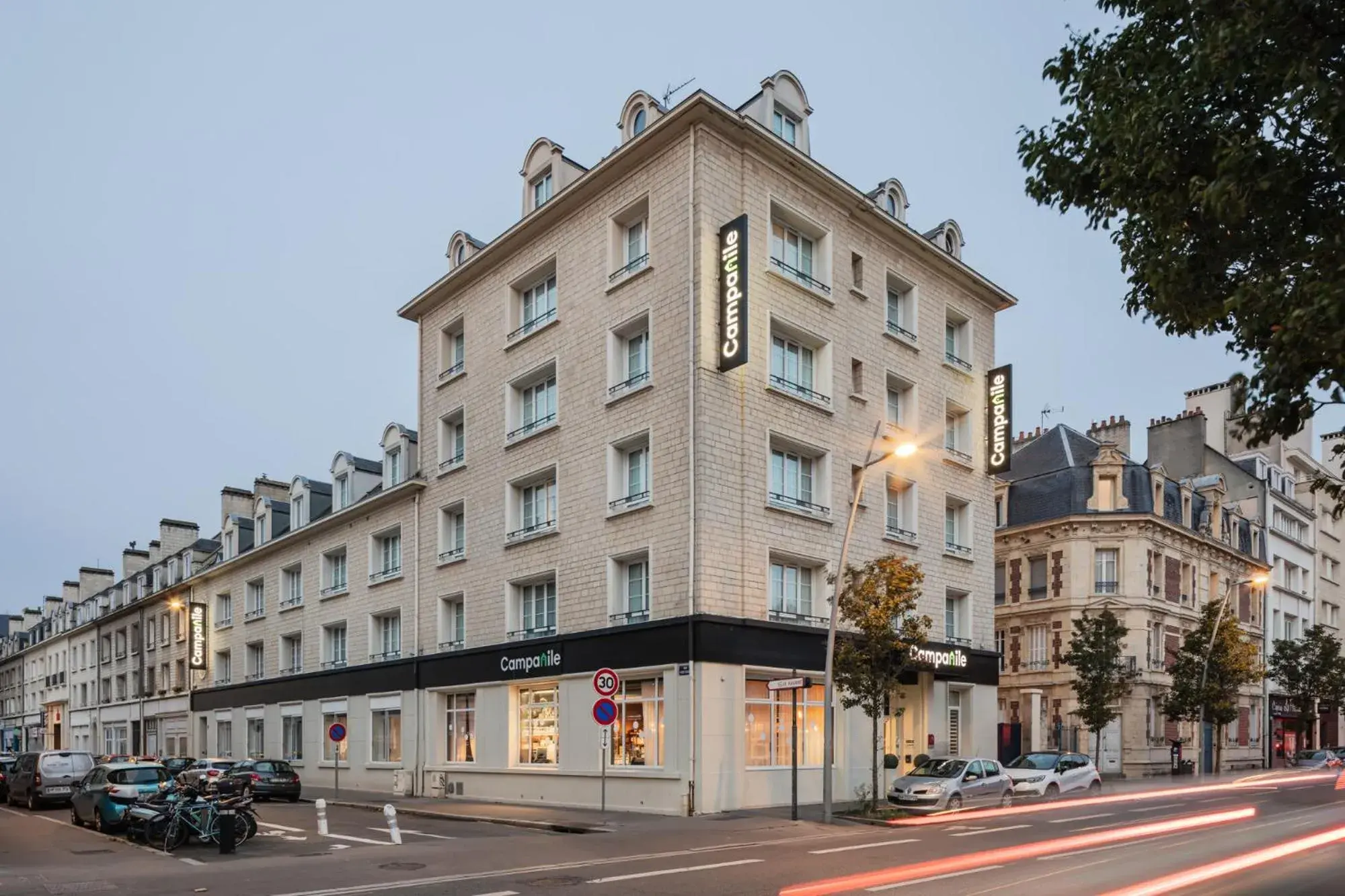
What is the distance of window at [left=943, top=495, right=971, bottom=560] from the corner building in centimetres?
9

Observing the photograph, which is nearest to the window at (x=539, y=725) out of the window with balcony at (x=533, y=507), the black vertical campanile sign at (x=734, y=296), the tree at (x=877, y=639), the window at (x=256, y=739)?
the window with balcony at (x=533, y=507)

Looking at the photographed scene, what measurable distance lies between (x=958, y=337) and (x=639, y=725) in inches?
672

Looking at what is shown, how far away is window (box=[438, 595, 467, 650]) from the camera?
3478cm

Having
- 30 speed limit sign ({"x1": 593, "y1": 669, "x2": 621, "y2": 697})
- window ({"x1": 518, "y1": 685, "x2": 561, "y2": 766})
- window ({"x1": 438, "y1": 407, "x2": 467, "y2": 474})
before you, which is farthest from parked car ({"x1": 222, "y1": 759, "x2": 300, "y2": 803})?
30 speed limit sign ({"x1": 593, "y1": 669, "x2": 621, "y2": 697})

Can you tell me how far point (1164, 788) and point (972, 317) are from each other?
16.2 metres

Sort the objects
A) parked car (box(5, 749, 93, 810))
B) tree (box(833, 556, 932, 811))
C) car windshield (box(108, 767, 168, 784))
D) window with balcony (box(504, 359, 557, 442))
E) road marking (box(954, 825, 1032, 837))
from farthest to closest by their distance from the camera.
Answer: window with balcony (box(504, 359, 557, 442))
parked car (box(5, 749, 93, 810))
tree (box(833, 556, 932, 811))
car windshield (box(108, 767, 168, 784))
road marking (box(954, 825, 1032, 837))

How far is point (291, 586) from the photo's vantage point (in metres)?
47.2

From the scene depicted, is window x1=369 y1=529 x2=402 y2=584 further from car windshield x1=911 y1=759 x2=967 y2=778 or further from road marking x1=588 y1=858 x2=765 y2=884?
road marking x1=588 y1=858 x2=765 y2=884

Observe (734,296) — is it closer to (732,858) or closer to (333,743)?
(732,858)

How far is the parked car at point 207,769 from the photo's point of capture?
32312 millimetres

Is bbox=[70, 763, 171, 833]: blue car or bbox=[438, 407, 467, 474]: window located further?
bbox=[438, 407, 467, 474]: window

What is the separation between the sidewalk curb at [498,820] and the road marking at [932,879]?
29.5ft

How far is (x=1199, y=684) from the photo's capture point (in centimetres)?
4503

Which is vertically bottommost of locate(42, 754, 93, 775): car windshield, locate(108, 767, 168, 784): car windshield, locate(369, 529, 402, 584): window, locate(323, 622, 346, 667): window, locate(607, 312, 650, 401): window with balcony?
locate(42, 754, 93, 775): car windshield
